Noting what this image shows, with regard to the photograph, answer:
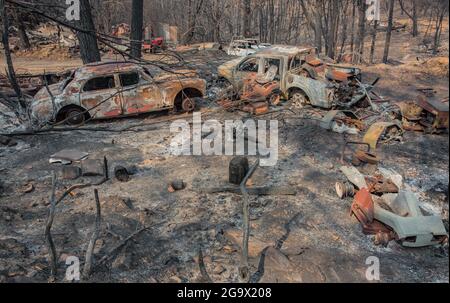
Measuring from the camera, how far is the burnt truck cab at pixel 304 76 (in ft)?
32.7

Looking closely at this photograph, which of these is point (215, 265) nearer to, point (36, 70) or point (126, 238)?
point (126, 238)

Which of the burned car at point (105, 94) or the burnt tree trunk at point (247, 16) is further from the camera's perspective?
the burnt tree trunk at point (247, 16)

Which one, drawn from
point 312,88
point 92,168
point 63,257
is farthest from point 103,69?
point 63,257

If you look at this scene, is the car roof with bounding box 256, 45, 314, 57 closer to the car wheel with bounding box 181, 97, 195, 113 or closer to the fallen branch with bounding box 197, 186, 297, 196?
the car wheel with bounding box 181, 97, 195, 113

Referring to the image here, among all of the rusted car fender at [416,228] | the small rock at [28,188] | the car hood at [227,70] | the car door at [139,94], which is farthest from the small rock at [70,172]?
the car hood at [227,70]

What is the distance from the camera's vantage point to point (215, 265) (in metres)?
4.58

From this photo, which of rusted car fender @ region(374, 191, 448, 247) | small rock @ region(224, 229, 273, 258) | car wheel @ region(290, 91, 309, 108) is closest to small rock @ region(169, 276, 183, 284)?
small rock @ region(224, 229, 273, 258)

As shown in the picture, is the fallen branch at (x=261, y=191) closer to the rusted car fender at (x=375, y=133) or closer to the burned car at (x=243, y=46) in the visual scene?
the rusted car fender at (x=375, y=133)

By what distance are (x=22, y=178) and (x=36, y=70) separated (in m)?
11.1

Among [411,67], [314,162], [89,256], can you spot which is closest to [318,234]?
[314,162]

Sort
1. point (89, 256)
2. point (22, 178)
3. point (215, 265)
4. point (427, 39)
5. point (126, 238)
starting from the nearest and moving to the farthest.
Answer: point (89, 256) → point (215, 265) → point (126, 238) → point (22, 178) → point (427, 39)

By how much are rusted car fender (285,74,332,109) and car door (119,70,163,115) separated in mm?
3791

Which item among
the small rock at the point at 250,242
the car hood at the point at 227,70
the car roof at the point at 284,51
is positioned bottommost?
the small rock at the point at 250,242

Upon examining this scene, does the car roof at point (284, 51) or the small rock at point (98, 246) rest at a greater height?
the car roof at point (284, 51)
